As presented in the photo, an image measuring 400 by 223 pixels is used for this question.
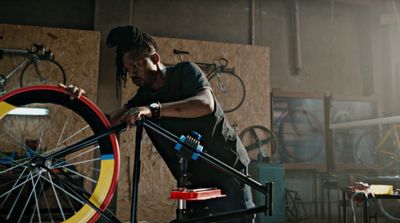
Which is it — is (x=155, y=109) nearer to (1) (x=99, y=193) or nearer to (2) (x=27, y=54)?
(1) (x=99, y=193)

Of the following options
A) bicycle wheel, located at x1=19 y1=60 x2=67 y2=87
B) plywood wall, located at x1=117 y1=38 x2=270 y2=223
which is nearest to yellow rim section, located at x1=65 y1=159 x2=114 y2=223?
plywood wall, located at x1=117 y1=38 x2=270 y2=223

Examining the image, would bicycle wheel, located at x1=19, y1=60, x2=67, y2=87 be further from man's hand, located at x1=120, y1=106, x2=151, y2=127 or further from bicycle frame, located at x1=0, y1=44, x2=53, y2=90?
man's hand, located at x1=120, y1=106, x2=151, y2=127

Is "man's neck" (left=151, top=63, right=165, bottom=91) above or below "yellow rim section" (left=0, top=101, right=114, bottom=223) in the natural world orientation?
above

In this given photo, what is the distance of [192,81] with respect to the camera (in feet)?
4.84

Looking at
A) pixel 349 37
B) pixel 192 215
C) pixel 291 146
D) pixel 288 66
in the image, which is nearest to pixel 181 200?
pixel 192 215

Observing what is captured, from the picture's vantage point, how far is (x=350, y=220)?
4.99m

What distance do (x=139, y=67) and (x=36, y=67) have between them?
344 centimetres

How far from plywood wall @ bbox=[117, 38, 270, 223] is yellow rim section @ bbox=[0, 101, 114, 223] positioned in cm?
303

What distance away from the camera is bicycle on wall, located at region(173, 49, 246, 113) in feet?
16.2

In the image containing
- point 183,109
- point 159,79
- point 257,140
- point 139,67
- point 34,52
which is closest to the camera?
point 183,109

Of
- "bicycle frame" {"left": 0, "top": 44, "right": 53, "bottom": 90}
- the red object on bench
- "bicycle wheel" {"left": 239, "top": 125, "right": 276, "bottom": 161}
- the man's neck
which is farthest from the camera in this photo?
"bicycle wheel" {"left": 239, "top": 125, "right": 276, "bottom": 161}

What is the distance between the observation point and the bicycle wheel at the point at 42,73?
14.2 ft

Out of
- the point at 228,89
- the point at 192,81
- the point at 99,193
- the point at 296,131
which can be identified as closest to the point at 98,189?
the point at 99,193

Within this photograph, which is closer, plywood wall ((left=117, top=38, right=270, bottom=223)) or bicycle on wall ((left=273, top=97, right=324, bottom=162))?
plywood wall ((left=117, top=38, right=270, bottom=223))
